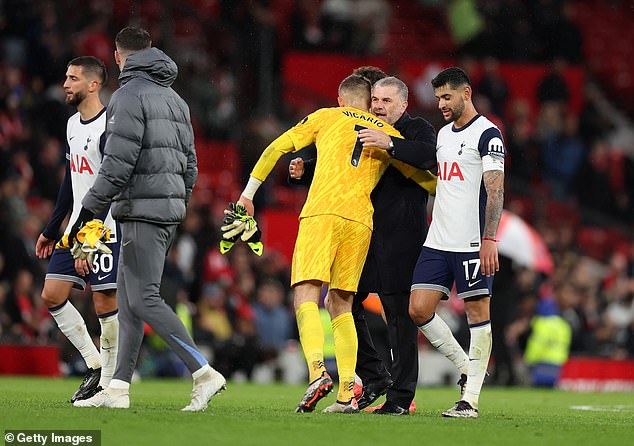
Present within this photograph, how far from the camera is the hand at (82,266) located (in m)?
8.88

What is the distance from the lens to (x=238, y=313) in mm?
18719

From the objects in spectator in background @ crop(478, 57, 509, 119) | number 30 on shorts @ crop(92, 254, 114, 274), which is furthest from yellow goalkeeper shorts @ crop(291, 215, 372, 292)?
spectator in background @ crop(478, 57, 509, 119)

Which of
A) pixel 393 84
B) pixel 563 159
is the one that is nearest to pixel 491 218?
pixel 393 84

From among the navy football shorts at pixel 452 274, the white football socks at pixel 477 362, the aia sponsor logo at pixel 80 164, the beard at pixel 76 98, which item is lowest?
the white football socks at pixel 477 362

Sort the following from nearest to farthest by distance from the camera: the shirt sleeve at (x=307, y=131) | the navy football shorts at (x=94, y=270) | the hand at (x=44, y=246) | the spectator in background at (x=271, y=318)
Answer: the shirt sleeve at (x=307, y=131) → the navy football shorts at (x=94, y=270) → the hand at (x=44, y=246) → the spectator in background at (x=271, y=318)

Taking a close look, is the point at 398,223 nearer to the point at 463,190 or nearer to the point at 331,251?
the point at 463,190

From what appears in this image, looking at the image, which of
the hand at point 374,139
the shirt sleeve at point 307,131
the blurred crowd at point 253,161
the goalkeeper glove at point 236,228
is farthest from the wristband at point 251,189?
the blurred crowd at point 253,161

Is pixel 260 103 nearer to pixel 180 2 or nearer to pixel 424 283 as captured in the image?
pixel 180 2

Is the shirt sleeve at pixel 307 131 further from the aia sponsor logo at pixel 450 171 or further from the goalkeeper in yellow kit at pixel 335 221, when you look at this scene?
the aia sponsor logo at pixel 450 171

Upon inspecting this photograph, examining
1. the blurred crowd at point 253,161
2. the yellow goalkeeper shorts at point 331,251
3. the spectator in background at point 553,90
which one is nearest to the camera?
the yellow goalkeeper shorts at point 331,251

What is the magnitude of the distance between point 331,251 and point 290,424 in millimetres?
1573

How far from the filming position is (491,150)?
9.13 meters

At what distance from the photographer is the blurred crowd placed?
17.7 m

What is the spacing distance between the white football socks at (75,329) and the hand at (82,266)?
1.59ft
